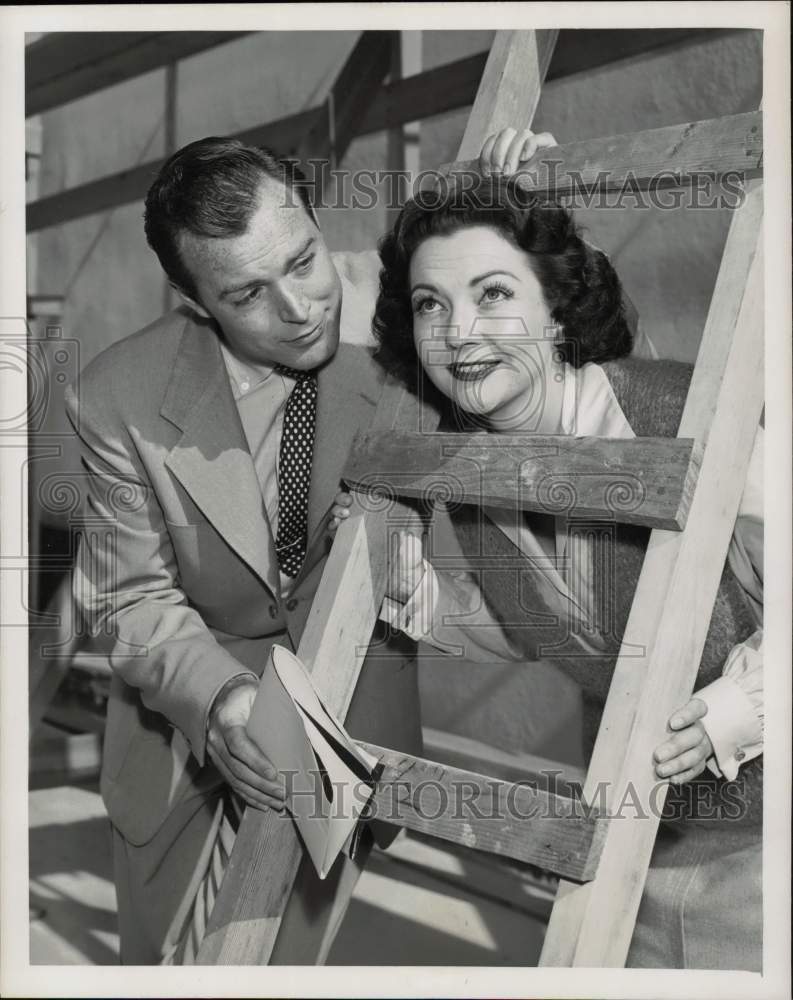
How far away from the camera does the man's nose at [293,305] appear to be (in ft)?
5.95

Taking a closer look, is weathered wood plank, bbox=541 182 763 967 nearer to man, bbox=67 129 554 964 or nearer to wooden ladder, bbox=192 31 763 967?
wooden ladder, bbox=192 31 763 967

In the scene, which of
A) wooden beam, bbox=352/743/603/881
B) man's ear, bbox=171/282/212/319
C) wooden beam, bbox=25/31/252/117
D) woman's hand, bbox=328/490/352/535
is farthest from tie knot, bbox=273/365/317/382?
wooden beam, bbox=25/31/252/117

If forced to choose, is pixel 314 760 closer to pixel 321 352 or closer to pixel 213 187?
pixel 321 352

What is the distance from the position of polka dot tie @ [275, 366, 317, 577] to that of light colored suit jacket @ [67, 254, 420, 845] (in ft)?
0.22

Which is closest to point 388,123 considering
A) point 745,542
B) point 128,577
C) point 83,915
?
point 128,577

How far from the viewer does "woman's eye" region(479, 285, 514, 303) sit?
163cm

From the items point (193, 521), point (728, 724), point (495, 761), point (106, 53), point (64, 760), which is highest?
point (106, 53)

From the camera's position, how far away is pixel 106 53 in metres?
3.12

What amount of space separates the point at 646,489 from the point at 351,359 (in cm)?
66

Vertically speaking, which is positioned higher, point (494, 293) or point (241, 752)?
point (494, 293)

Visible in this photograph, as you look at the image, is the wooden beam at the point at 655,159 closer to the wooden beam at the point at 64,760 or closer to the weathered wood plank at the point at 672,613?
the weathered wood plank at the point at 672,613

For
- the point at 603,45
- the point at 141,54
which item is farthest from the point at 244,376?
the point at 141,54

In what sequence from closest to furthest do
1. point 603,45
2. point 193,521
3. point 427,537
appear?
point 427,537
point 193,521
point 603,45

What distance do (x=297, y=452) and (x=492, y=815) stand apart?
2.48 ft
